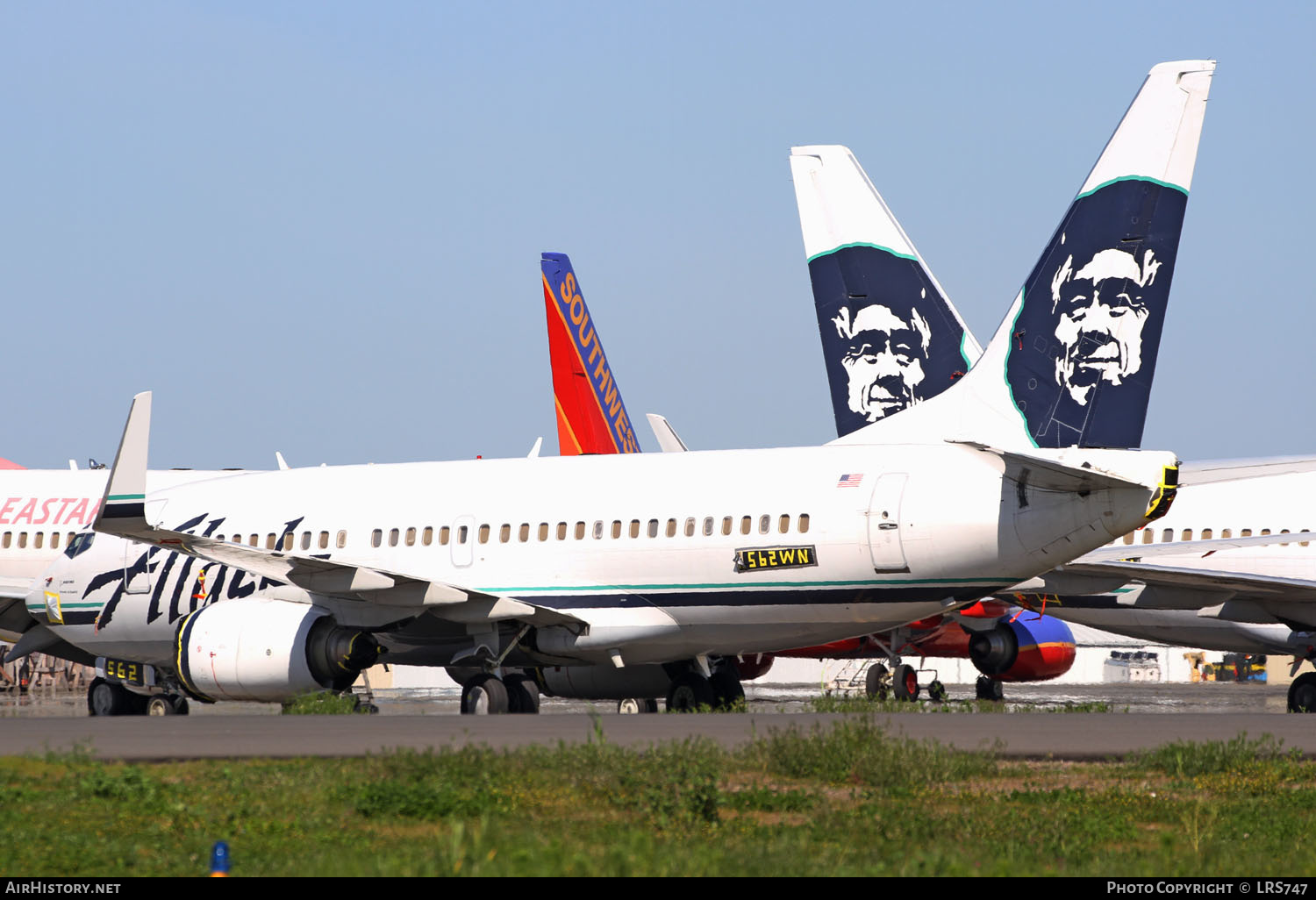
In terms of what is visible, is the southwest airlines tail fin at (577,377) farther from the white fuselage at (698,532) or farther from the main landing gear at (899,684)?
the white fuselage at (698,532)

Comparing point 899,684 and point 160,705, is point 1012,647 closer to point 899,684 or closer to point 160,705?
point 899,684

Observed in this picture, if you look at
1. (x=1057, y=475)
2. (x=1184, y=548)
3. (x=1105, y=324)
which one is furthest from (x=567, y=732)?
(x=1184, y=548)

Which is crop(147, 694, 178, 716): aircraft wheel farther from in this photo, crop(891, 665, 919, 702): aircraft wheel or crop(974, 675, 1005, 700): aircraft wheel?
crop(974, 675, 1005, 700): aircraft wheel

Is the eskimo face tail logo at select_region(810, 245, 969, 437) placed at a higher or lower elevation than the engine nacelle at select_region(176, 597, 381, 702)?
higher

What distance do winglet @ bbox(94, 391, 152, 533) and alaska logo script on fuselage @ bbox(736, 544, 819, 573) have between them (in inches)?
291

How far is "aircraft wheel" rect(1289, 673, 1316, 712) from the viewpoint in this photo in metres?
22.5

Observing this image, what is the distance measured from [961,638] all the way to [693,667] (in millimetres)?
12529

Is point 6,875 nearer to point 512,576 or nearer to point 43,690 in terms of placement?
point 512,576

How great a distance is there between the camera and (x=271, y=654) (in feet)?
73.3

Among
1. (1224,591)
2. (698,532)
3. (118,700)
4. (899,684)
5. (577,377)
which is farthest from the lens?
(577,377)

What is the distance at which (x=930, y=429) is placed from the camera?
2147cm

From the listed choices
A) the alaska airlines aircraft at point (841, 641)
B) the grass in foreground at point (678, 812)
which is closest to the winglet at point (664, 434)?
the alaska airlines aircraft at point (841, 641)

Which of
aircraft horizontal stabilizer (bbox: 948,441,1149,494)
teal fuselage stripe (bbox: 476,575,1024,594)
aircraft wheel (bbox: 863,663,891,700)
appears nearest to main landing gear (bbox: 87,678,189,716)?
teal fuselage stripe (bbox: 476,575,1024,594)

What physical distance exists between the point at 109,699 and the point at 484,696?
326 inches
